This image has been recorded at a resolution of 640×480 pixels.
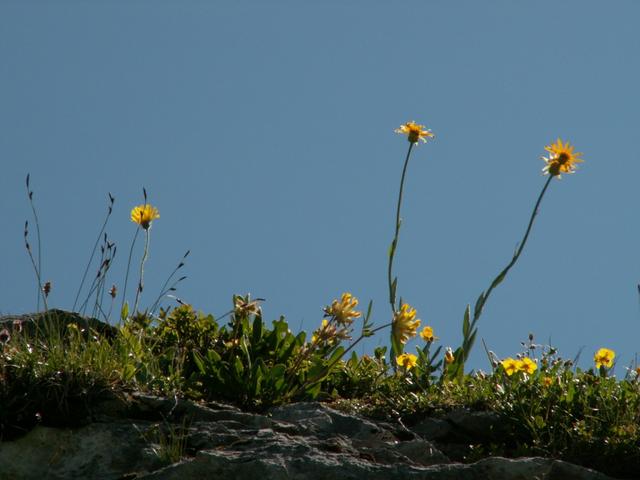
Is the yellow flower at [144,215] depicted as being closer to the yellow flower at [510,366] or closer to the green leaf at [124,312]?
the green leaf at [124,312]

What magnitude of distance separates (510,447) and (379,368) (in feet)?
4.87

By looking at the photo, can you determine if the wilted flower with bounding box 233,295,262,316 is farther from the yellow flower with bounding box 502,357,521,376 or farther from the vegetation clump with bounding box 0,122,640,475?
the yellow flower with bounding box 502,357,521,376

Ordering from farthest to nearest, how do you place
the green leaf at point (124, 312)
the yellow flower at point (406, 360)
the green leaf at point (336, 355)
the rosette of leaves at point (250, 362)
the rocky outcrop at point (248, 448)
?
the green leaf at point (124, 312)
the yellow flower at point (406, 360)
the green leaf at point (336, 355)
the rosette of leaves at point (250, 362)
the rocky outcrop at point (248, 448)

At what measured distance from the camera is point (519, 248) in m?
7.17

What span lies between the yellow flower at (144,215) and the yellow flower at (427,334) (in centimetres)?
214

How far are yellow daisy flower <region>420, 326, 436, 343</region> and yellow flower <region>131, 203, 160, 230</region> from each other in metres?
2.14

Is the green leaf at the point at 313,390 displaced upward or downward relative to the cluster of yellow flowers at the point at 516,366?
downward

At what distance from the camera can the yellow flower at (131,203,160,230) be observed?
660 centimetres

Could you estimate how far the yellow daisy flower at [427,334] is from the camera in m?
7.01

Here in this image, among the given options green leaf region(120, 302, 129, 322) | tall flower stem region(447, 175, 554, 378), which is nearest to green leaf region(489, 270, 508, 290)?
tall flower stem region(447, 175, 554, 378)

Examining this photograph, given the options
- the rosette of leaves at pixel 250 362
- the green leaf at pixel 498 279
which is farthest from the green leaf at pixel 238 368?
the green leaf at pixel 498 279

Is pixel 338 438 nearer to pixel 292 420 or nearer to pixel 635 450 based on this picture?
pixel 292 420

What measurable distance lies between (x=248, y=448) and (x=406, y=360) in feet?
6.44

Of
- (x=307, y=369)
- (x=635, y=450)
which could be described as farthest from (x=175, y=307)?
(x=635, y=450)
